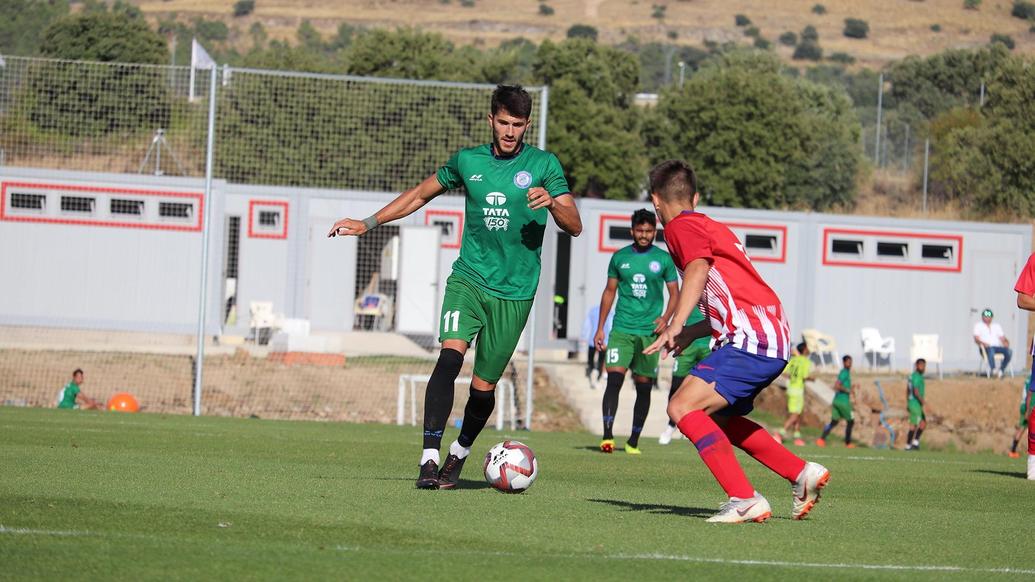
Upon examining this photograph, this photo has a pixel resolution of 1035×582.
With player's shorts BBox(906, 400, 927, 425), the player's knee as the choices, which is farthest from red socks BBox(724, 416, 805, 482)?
player's shorts BBox(906, 400, 927, 425)

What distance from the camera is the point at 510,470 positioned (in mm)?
7988

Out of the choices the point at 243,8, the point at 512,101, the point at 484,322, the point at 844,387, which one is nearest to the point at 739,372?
the point at 484,322

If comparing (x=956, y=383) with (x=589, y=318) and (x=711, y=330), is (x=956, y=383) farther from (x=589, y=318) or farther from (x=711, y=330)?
(x=711, y=330)

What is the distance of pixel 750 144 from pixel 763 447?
47.7 m

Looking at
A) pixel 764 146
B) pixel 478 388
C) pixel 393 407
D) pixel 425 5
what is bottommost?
pixel 393 407

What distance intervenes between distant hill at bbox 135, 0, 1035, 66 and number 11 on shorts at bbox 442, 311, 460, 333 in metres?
108

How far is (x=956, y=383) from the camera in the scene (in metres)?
29.2

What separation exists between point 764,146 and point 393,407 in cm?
3285

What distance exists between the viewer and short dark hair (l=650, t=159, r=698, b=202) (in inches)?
275

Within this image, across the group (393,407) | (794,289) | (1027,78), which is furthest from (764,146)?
(393,407)

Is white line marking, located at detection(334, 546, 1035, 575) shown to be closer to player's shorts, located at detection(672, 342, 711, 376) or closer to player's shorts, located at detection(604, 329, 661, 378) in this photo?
player's shorts, located at detection(604, 329, 661, 378)

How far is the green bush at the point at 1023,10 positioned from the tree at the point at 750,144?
76446mm

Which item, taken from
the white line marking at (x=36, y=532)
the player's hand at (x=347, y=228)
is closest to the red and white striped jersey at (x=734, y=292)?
the player's hand at (x=347, y=228)

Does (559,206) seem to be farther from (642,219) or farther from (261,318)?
(261,318)
